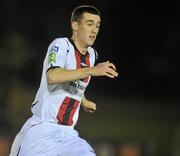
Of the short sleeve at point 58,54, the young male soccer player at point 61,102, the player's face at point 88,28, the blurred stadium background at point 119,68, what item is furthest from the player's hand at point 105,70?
the blurred stadium background at point 119,68

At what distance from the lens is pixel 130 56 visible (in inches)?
543

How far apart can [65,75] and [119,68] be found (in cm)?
870

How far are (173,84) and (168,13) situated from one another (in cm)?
167

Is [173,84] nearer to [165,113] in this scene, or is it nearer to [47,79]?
[165,113]

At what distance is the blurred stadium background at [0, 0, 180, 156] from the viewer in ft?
39.0

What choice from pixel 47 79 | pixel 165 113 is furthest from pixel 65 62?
pixel 165 113

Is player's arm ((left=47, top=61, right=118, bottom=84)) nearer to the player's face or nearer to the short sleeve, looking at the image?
the short sleeve

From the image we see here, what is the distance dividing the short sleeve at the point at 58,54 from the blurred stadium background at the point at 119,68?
6086 millimetres

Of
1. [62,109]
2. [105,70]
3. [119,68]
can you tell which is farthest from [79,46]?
[119,68]

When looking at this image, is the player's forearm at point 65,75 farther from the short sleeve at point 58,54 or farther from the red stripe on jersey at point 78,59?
the red stripe on jersey at point 78,59

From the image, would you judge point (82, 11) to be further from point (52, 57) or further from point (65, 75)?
point (65, 75)

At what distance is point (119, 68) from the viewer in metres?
13.4

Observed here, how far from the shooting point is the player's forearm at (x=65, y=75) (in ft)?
15.5

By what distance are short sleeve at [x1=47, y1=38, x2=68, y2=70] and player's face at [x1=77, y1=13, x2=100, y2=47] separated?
6.2 inches
